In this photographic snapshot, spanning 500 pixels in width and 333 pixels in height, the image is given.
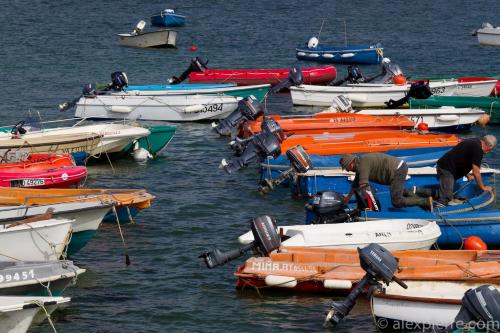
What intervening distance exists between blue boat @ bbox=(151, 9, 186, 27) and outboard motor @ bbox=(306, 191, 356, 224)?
39327mm

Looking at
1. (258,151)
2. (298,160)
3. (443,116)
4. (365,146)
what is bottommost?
(443,116)

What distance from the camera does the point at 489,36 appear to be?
170ft

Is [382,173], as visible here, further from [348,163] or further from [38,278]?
[38,278]

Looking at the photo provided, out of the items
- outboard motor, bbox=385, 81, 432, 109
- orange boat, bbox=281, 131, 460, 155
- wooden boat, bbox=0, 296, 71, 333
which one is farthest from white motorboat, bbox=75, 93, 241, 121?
wooden boat, bbox=0, 296, 71, 333

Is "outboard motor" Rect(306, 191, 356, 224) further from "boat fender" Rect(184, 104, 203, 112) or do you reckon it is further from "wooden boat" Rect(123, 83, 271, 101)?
"wooden boat" Rect(123, 83, 271, 101)

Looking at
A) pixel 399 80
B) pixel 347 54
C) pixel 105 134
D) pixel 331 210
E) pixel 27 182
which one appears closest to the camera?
pixel 331 210

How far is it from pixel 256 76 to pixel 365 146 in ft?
45.4

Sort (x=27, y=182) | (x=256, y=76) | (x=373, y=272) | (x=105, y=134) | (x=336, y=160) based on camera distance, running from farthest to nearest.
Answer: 1. (x=256, y=76)
2. (x=105, y=134)
3. (x=336, y=160)
4. (x=27, y=182)
5. (x=373, y=272)

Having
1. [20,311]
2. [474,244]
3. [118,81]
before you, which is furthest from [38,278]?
[118,81]

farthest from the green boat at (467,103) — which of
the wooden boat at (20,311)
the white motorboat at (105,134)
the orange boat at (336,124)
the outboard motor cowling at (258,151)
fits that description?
the wooden boat at (20,311)

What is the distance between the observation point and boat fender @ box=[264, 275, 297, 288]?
60.2 feet

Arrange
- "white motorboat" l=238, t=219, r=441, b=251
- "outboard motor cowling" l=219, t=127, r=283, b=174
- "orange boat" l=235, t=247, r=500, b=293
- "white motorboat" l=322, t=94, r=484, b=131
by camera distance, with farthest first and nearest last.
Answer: "white motorboat" l=322, t=94, r=484, b=131, "outboard motor cowling" l=219, t=127, r=283, b=174, "white motorboat" l=238, t=219, r=441, b=251, "orange boat" l=235, t=247, r=500, b=293

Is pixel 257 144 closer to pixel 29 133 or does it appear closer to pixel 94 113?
pixel 29 133

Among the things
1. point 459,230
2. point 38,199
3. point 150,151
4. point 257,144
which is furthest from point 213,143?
point 459,230
